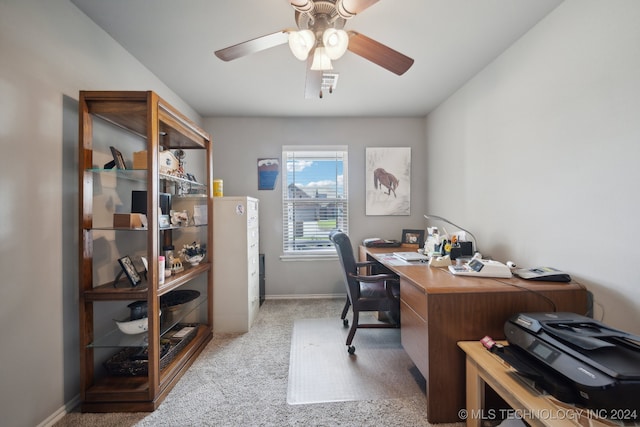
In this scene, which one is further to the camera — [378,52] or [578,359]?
[378,52]

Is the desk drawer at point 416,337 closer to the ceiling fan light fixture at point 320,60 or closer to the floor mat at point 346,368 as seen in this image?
the floor mat at point 346,368

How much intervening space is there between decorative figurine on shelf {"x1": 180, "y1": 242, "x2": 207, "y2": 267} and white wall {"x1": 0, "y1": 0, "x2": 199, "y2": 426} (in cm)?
82

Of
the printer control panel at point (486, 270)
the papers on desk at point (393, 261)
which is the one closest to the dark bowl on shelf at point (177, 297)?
the papers on desk at point (393, 261)

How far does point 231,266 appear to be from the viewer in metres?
2.52

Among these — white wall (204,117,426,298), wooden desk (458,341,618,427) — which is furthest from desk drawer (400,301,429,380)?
white wall (204,117,426,298)

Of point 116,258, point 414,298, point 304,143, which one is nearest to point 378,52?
point 414,298

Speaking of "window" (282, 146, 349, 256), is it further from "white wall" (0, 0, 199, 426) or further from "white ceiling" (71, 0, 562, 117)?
"white wall" (0, 0, 199, 426)

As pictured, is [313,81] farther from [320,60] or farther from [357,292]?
[357,292]

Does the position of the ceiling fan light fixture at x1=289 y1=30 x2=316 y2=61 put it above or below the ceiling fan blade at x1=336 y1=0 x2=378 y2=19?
below

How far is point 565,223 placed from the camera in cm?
156

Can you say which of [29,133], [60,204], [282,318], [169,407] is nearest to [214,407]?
[169,407]

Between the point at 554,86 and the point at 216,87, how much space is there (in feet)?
9.22

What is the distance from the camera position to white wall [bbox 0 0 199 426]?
4.02 ft

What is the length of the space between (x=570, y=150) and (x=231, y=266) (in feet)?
9.17
